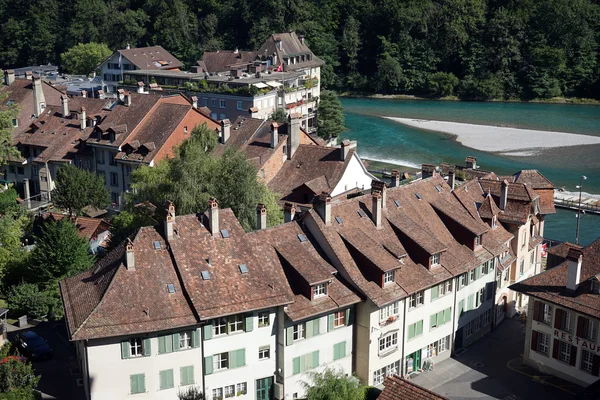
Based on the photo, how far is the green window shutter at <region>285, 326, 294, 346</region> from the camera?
1711 inches

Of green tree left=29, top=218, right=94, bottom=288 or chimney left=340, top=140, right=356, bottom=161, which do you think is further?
chimney left=340, top=140, right=356, bottom=161

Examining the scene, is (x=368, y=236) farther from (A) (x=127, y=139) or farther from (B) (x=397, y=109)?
(B) (x=397, y=109)

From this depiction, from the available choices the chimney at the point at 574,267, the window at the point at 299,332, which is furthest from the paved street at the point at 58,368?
the chimney at the point at 574,267

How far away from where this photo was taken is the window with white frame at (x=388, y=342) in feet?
155

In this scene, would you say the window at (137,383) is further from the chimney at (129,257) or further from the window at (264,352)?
the window at (264,352)

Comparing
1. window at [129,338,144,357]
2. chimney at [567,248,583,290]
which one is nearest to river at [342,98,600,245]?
chimney at [567,248,583,290]

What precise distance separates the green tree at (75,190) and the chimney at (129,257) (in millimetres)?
30705

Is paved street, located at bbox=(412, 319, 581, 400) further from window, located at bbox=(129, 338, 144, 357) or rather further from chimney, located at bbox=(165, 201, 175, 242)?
chimney, located at bbox=(165, 201, 175, 242)

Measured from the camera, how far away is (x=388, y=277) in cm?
4669

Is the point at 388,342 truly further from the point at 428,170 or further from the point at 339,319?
the point at 428,170

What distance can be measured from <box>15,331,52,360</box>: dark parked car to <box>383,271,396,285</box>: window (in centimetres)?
1979

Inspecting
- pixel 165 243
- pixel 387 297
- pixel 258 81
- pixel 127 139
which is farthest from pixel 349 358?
pixel 258 81

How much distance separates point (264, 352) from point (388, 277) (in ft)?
27.8

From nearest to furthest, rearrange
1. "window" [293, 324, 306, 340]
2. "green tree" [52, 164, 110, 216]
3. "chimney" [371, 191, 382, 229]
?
"window" [293, 324, 306, 340]
"chimney" [371, 191, 382, 229]
"green tree" [52, 164, 110, 216]
